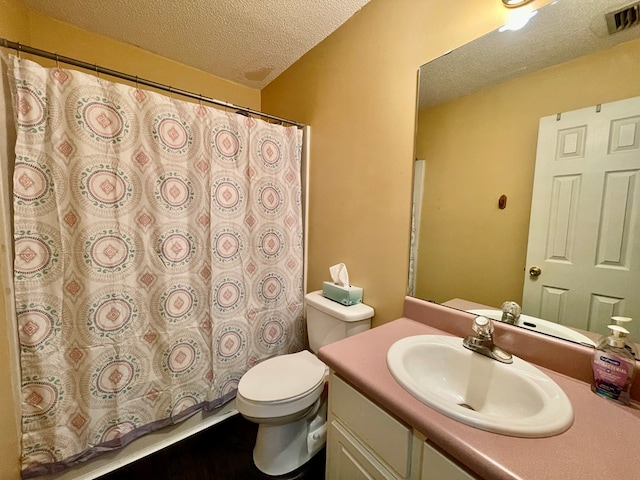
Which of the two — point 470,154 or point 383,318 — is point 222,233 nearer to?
point 383,318

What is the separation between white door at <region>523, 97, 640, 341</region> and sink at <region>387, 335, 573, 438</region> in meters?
0.25

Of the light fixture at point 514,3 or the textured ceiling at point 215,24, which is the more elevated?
the textured ceiling at point 215,24

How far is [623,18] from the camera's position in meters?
0.69

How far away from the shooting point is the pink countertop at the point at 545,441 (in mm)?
464

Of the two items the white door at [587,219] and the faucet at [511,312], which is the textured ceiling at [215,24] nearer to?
the white door at [587,219]

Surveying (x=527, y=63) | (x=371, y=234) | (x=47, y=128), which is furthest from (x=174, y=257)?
(x=527, y=63)

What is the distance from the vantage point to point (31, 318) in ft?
3.34

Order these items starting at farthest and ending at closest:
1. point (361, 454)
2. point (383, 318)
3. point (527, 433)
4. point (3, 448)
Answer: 1. point (383, 318)
2. point (3, 448)
3. point (361, 454)
4. point (527, 433)

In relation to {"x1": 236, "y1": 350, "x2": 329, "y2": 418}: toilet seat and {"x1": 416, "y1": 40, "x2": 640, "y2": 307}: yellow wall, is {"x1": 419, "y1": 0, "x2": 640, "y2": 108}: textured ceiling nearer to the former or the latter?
{"x1": 416, "y1": 40, "x2": 640, "y2": 307}: yellow wall

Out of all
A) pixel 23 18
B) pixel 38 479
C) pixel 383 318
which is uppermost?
pixel 23 18

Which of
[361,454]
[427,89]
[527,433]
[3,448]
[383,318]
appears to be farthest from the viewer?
[383,318]

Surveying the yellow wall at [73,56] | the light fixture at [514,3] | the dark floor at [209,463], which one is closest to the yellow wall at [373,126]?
the light fixture at [514,3]

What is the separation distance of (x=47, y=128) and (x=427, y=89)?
155cm

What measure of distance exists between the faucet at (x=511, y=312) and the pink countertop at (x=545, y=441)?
19 centimetres
